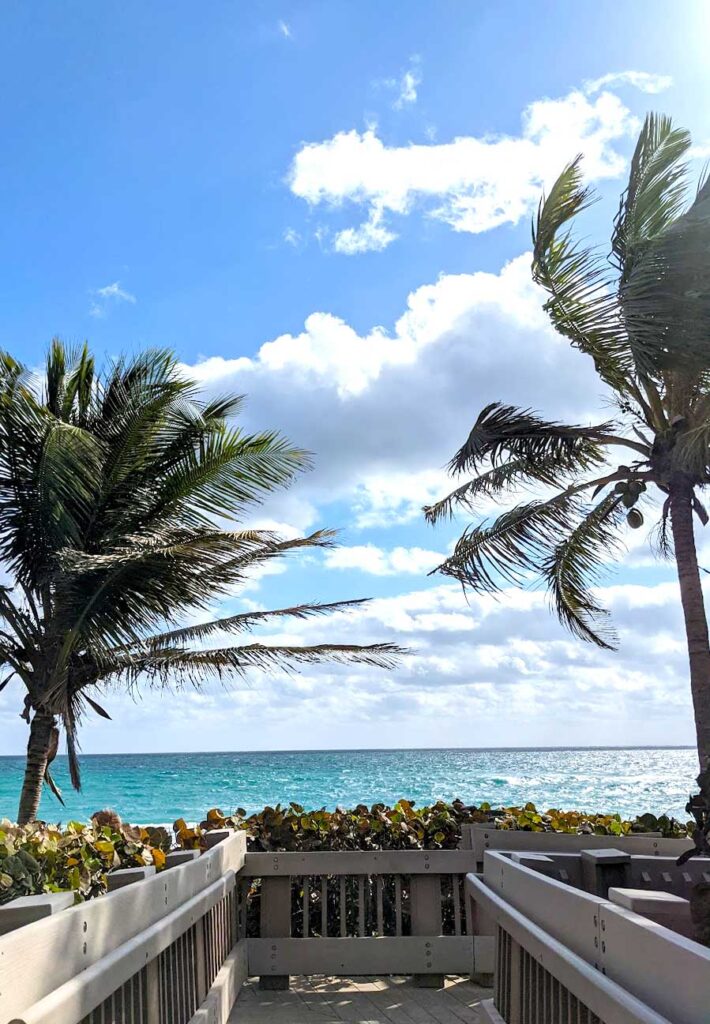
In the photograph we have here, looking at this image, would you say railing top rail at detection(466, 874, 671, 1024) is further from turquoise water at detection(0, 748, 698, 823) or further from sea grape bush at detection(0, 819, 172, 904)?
turquoise water at detection(0, 748, 698, 823)

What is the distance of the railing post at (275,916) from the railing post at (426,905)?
749 millimetres

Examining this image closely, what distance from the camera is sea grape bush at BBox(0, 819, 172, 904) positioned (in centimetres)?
289

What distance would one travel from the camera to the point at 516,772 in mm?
56219

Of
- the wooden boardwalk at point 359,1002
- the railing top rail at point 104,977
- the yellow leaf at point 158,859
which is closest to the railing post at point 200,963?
the yellow leaf at point 158,859

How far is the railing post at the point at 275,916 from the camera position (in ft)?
15.9

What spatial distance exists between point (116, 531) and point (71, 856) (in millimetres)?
5541

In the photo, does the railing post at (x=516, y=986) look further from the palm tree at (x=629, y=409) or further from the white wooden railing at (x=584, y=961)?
the palm tree at (x=629, y=409)

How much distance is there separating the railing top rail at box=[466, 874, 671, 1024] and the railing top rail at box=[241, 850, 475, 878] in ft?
7.27

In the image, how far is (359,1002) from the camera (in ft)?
14.9

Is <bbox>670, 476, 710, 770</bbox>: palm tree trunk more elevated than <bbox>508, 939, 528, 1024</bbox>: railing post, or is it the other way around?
<bbox>670, 476, 710, 770</bbox>: palm tree trunk

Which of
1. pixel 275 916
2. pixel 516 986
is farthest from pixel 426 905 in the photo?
pixel 516 986

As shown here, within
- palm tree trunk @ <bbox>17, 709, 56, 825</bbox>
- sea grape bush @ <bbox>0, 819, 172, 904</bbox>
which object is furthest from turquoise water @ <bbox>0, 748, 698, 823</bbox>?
sea grape bush @ <bbox>0, 819, 172, 904</bbox>

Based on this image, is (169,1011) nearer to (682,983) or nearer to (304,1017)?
(304,1017)

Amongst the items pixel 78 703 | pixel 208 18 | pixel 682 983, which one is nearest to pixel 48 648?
pixel 78 703
